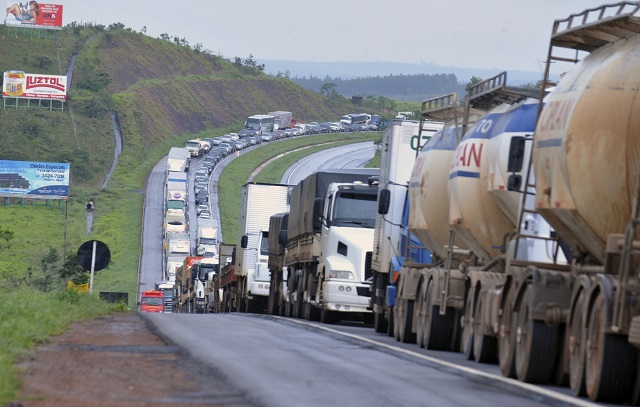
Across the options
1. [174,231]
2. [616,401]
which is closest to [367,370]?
[616,401]

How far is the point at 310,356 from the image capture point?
1675cm

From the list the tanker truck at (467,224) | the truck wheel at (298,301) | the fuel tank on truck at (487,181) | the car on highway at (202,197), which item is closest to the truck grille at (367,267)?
the truck wheel at (298,301)

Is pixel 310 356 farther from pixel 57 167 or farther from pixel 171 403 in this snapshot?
pixel 57 167

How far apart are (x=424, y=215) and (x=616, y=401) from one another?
1030 cm

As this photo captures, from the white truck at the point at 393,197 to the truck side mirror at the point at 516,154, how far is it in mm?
9007

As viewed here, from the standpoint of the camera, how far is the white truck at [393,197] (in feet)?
85.1

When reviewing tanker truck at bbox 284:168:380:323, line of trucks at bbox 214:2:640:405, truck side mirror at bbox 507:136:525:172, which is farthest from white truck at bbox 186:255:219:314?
truck side mirror at bbox 507:136:525:172

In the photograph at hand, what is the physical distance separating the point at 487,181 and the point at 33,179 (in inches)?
3444

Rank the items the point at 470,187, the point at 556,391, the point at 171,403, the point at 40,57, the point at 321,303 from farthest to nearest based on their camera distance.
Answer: the point at 40,57 → the point at 321,303 → the point at 470,187 → the point at 556,391 → the point at 171,403

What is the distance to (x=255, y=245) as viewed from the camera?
149ft

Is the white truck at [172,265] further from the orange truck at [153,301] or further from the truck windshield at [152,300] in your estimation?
the truck windshield at [152,300]

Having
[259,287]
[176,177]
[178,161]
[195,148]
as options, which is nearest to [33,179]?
[176,177]

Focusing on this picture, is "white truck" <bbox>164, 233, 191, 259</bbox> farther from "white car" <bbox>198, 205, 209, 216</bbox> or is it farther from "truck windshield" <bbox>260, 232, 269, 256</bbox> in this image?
"truck windshield" <bbox>260, 232, 269, 256</bbox>

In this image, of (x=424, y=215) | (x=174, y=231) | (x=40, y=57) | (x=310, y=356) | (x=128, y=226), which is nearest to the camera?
(x=310, y=356)
